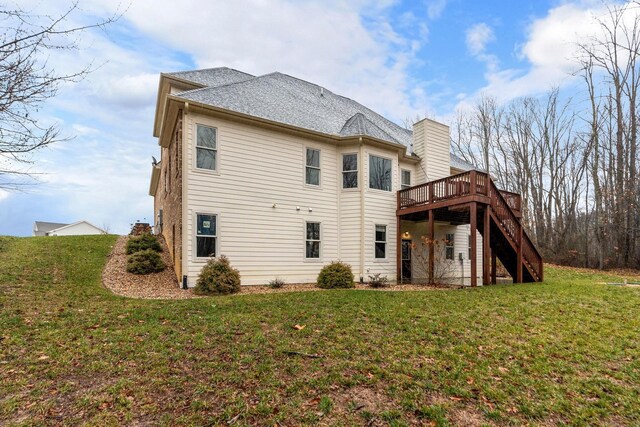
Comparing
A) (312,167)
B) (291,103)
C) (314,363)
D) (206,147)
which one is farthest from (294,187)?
(314,363)

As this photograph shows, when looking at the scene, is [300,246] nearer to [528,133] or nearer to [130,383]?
[130,383]

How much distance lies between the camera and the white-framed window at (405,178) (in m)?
14.9

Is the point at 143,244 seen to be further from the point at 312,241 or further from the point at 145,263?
the point at 312,241

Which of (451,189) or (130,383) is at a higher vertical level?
(451,189)

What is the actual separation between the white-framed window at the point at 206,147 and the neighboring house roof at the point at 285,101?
2.76 ft

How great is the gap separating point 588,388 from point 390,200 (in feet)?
32.7

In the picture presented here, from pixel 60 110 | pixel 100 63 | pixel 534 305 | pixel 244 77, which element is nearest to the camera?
pixel 100 63

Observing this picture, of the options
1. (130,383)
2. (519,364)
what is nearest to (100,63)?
(130,383)

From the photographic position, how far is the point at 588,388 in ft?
12.3

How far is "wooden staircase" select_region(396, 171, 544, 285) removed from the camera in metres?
10.8

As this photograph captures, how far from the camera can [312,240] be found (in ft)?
39.5

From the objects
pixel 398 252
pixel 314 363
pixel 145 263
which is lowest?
pixel 314 363

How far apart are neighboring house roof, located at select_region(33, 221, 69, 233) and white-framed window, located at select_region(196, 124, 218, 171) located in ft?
137

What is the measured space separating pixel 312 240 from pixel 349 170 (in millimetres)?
3217
